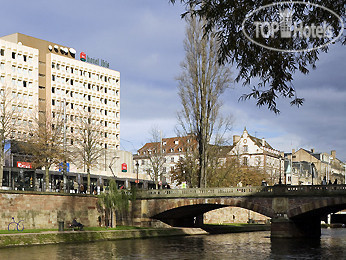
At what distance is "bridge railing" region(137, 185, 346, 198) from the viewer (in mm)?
63562


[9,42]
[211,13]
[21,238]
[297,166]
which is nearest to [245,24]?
[211,13]

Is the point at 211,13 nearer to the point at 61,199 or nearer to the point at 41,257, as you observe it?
the point at 41,257

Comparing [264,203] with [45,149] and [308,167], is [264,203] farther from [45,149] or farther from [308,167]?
[308,167]

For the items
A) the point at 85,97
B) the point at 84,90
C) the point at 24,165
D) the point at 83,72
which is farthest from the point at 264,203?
the point at 83,72

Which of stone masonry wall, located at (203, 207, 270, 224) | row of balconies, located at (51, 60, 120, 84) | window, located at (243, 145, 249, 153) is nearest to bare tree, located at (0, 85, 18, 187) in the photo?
row of balconies, located at (51, 60, 120, 84)

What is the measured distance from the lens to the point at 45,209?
209 ft

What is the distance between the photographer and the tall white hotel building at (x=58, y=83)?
108188 mm

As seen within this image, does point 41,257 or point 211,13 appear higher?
point 211,13

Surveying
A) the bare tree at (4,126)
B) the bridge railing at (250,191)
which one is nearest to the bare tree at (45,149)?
the bare tree at (4,126)

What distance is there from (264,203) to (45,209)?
81.2 ft

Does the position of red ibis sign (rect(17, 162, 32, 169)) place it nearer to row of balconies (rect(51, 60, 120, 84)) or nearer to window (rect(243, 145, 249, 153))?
row of balconies (rect(51, 60, 120, 84))

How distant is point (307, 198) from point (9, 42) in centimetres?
6694

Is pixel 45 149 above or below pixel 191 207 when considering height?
above

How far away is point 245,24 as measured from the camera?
66.0ft
